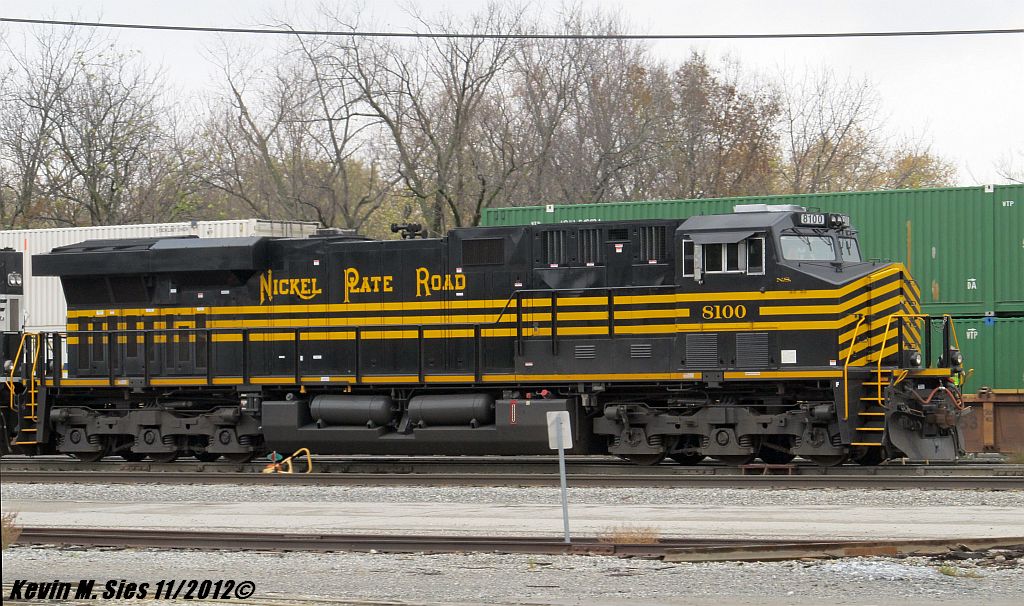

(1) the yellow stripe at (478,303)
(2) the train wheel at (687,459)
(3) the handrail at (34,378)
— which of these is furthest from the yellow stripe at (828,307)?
(3) the handrail at (34,378)

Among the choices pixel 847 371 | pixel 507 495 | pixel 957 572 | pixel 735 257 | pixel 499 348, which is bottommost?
pixel 507 495

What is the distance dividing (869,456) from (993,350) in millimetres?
5060

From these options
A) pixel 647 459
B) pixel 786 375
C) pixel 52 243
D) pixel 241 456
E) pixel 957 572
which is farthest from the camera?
pixel 52 243

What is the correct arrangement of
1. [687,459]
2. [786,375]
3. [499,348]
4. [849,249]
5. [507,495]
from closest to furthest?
[507,495], [786,375], [849,249], [499,348], [687,459]

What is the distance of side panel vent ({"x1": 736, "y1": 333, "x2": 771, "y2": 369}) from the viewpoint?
57.4ft

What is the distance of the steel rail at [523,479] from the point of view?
16.1 metres

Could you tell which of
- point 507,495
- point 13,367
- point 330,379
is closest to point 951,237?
point 507,495

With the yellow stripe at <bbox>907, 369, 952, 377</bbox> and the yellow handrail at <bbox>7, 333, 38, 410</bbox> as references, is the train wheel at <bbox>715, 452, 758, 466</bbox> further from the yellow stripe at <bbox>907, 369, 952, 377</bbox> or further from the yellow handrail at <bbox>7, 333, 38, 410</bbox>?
the yellow handrail at <bbox>7, 333, 38, 410</bbox>

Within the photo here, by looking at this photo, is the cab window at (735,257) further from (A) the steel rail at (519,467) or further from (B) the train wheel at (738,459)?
(A) the steel rail at (519,467)

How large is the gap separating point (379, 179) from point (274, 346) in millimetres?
27234

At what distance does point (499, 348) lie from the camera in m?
19.0

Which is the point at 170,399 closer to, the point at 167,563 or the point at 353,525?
the point at 353,525

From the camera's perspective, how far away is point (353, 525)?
13.6m

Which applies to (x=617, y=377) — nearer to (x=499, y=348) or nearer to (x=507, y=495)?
(x=499, y=348)
